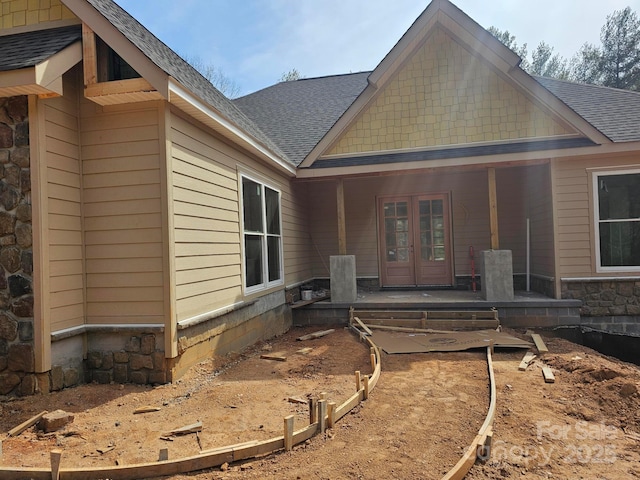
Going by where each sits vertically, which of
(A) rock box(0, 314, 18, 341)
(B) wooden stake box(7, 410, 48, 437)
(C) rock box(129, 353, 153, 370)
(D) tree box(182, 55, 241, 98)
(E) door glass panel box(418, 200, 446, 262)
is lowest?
(B) wooden stake box(7, 410, 48, 437)

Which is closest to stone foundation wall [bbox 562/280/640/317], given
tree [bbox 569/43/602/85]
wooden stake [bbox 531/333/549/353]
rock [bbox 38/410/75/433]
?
wooden stake [bbox 531/333/549/353]

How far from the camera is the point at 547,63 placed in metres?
30.1

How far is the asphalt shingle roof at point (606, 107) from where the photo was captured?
7359mm

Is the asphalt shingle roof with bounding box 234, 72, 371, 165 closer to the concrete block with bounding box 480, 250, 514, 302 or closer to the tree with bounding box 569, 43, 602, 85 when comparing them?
the concrete block with bounding box 480, 250, 514, 302

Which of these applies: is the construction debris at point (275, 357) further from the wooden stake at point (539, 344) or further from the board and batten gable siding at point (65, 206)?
the wooden stake at point (539, 344)

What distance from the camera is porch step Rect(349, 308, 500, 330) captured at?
23.4ft

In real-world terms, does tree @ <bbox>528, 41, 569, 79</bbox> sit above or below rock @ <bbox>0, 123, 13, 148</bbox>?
above

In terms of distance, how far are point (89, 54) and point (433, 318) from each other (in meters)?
6.41

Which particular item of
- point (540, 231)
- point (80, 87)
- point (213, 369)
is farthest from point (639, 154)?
point (80, 87)

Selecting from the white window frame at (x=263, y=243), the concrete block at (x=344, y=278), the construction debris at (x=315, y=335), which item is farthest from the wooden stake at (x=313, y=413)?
the concrete block at (x=344, y=278)

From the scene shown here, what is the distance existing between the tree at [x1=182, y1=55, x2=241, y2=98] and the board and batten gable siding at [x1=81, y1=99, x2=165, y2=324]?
2407 cm

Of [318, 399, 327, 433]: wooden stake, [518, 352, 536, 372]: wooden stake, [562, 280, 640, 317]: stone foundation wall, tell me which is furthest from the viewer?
[562, 280, 640, 317]: stone foundation wall

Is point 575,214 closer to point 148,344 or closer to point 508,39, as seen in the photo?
point 148,344

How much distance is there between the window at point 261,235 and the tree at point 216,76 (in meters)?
21.9
